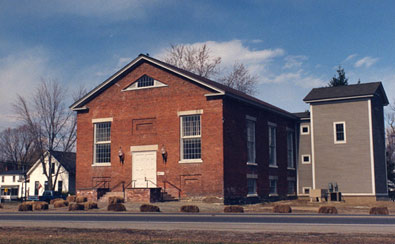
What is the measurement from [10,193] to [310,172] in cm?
6006

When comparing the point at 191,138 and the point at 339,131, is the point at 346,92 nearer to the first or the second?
the point at 339,131

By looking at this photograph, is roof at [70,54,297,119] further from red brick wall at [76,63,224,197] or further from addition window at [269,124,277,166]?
addition window at [269,124,277,166]

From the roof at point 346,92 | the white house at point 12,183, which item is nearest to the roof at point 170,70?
the roof at point 346,92

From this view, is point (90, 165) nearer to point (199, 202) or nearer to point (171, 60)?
point (199, 202)

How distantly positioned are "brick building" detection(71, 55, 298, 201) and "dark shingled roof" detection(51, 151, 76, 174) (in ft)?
118

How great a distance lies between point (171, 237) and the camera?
12406 mm

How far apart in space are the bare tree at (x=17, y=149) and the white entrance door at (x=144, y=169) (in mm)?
63966

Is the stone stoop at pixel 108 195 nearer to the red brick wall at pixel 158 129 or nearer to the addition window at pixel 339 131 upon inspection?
the red brick wall at pixel 158 129

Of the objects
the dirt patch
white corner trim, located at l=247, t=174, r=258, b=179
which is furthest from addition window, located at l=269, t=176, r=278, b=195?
the dirt patch

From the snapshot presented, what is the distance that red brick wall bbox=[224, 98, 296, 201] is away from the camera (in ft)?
104

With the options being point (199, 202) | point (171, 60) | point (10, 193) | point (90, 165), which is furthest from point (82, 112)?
point (10, 193)

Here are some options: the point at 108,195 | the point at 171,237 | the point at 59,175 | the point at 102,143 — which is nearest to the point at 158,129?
the point at 102,143

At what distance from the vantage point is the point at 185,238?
40.1 feet

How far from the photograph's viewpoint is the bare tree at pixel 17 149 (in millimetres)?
93431
